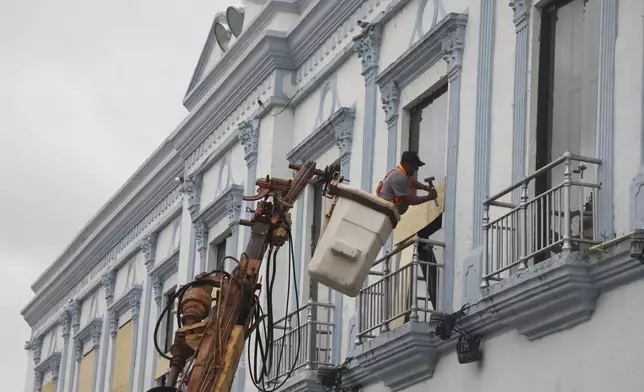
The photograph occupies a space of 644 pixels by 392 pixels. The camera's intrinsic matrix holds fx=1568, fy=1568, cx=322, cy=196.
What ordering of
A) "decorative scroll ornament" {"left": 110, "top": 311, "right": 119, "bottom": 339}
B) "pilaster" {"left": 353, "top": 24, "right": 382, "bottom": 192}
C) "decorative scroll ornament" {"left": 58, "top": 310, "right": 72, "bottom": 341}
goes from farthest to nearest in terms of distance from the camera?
"decorative scroll ornament" {"left": 58, "top": 310, "right": 72, "bottom": 341} → "decorative scroll ornament" {"left": 110, "top": 311, "right": 119, "bottom": 339} → "pilaster" {"left": 353, "top": 24, "right": 382, "bottom": 192}

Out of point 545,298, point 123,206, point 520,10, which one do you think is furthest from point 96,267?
point 545,298

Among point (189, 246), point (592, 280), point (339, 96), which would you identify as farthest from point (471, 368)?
point (189, 246)

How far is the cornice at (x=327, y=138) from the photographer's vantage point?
19.0 metres

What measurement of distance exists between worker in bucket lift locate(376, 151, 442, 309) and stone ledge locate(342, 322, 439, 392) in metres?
0.51

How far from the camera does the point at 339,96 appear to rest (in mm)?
19578

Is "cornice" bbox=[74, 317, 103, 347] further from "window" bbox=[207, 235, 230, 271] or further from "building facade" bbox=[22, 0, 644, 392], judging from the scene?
"window" bbox=[207, 235, 230, 271]

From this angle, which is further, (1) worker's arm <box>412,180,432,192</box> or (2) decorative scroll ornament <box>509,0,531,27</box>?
(1) worker's arm <box>412,180,432,192</box>

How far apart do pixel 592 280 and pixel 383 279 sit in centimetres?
359

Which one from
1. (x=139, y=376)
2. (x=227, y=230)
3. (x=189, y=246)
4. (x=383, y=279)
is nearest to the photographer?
(x=383, y=279)

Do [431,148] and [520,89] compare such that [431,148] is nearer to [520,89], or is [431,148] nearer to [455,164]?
[455,164]

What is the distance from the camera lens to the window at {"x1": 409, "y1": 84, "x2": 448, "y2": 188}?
16.9 m

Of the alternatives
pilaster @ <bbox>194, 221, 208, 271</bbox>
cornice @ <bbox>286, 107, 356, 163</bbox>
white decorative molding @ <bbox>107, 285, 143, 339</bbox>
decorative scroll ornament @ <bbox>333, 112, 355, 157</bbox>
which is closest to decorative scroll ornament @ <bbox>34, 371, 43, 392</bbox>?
white decorative molding @ <bbox>107, 285, 143, 339</bbox>

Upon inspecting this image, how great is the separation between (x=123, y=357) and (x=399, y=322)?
13.1 metres

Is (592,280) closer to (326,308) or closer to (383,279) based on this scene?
(383,279)
